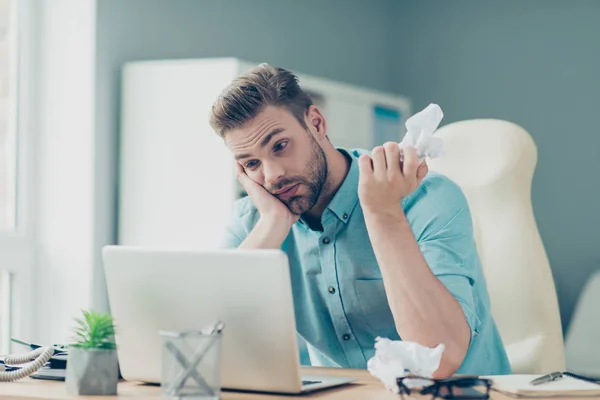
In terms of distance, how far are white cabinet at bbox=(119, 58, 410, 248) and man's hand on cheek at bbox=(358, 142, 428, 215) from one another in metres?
1.67

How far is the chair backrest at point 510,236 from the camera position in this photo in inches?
85.7

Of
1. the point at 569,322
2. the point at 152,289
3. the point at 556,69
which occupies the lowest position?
the point at 569,322

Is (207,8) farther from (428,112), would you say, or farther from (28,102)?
(428,112)

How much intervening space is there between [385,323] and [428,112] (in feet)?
1.77

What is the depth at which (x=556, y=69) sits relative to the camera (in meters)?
4.75

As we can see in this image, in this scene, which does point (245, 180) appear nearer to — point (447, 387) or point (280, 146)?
point (280, 146)

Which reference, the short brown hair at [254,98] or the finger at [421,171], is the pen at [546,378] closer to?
the finger at [421,171]

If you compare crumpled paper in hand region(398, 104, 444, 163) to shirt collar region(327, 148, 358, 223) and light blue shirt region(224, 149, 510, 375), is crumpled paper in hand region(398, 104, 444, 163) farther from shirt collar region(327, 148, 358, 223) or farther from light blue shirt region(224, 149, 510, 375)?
shirt collar region(327, 148, 358, 223)

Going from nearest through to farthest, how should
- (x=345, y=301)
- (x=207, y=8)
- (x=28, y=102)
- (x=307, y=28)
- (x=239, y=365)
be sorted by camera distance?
(x=239, y=365) → (x=345, y=301) → (x=28, y=102) → (x=207, y=8) → (x=307, y=28)

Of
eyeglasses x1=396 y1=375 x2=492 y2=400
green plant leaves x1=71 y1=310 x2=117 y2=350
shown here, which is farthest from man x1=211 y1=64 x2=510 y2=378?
green plant leaves x1=71 y1=310 x2=117 y2=350

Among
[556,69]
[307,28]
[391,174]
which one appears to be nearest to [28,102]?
[307,28]

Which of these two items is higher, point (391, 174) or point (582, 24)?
point (582, 24)

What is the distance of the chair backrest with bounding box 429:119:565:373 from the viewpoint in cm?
218

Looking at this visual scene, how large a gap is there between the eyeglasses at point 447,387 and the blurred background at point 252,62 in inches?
87.5
